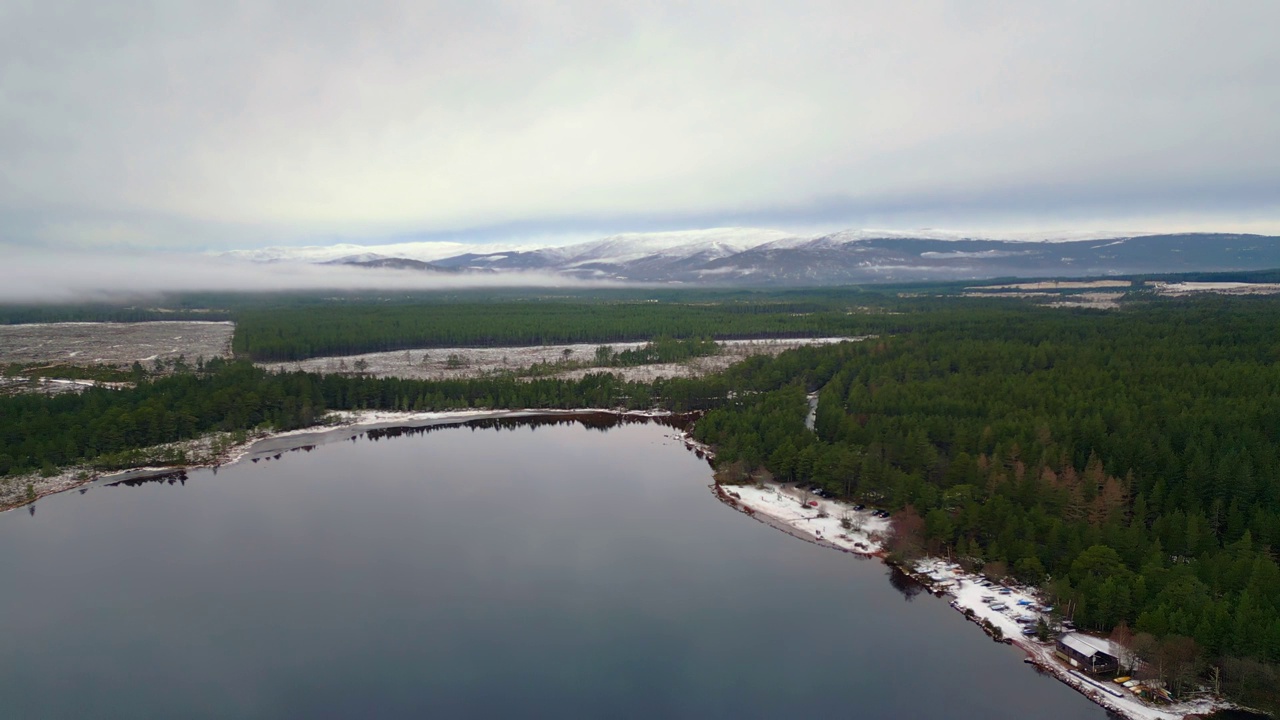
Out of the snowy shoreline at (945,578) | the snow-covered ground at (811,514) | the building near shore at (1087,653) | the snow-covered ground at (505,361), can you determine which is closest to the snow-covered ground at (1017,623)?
the snowy shoreline at (945,578)

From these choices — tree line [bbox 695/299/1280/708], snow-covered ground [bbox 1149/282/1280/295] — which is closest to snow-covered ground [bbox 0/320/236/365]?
tree line [bbox 695/299/1280/708]

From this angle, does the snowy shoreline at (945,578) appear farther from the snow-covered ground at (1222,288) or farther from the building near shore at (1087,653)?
the snow-covered ground at (1222,288)

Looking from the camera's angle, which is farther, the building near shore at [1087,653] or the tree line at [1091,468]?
the tree line at [1091,468]

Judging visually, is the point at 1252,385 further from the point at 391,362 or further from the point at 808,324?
the point at 391,362

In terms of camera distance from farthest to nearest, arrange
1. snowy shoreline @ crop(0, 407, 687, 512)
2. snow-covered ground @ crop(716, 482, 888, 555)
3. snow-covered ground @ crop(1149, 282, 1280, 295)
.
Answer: snow-covered ground @ crop(1149, 282, 1280, 295) → snowy shoreline @ crop(0, 407, 687, 512) → snow-covered ground @ crop(716, 482, 888, 555)

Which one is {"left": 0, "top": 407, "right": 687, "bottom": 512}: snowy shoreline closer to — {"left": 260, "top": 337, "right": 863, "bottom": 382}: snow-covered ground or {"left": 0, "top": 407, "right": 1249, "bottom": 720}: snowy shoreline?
{"left": 0, "top": 407, "right": 1249, "bottom": 720}: snowy shoreline

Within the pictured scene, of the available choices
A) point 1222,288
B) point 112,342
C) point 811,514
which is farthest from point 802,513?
point 1222,288

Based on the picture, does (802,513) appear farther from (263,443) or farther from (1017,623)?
(263,443)

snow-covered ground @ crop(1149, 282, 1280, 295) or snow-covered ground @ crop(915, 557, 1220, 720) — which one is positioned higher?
snow-covered ground @ crop(1149, 282, 1280, 295)
